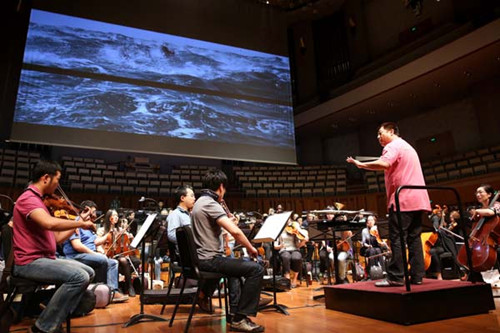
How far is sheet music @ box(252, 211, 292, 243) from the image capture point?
348cm

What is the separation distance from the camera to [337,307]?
12.1 feet

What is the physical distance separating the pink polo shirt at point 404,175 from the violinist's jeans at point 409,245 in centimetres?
9

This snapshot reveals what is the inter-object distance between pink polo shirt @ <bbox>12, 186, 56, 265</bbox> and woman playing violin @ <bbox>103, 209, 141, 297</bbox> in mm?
2857

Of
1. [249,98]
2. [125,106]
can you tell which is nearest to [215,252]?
[125,106]

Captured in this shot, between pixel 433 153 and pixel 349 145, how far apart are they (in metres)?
4.05

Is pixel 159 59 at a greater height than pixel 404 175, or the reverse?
pixel 159 59

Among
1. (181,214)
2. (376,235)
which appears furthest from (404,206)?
(376,235)

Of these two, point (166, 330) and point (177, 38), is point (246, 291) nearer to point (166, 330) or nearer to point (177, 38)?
point (166, 330)

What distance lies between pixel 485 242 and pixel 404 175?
161cm

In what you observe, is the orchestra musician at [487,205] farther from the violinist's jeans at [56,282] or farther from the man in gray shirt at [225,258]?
the violinist's jeans at [56,282]

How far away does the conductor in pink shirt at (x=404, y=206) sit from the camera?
338 cm

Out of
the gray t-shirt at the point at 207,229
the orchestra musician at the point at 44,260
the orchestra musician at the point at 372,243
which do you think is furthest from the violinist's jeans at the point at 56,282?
the orchestra musician at the point at 372,243

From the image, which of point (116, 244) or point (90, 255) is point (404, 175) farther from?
point (116, 244)

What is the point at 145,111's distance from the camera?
32.4 ft
